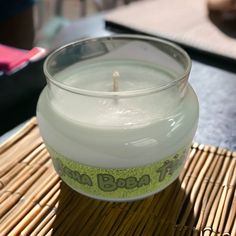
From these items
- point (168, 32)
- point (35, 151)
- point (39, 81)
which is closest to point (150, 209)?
point (35, 151)

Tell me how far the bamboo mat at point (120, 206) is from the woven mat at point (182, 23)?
29cm

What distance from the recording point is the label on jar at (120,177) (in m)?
0.38

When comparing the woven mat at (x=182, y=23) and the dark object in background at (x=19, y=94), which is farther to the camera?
the woven mat at (x=182, y=23)

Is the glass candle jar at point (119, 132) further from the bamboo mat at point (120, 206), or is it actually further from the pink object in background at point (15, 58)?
the pink object in background at point (15, 58)

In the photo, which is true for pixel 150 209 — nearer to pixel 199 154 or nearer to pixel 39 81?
pixel 199 154

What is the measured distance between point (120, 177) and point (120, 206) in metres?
0.05

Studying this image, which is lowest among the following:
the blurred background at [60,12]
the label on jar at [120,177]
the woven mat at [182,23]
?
the blurred background at [60,12]

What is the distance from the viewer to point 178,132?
15.1 inches

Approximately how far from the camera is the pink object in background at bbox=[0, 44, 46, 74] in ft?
1.92

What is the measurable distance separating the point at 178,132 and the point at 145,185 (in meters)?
0.05

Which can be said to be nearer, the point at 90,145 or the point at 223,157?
the point at 90,145

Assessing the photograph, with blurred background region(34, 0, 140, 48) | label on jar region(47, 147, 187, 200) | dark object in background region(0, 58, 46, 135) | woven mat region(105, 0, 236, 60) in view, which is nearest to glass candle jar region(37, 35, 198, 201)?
label on jar region(47, 147, 187, 200)

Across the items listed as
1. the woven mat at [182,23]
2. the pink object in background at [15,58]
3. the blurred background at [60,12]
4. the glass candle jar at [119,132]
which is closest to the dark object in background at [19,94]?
the pink object in background at [15,58]

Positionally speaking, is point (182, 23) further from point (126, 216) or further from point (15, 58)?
point (126, 216)
